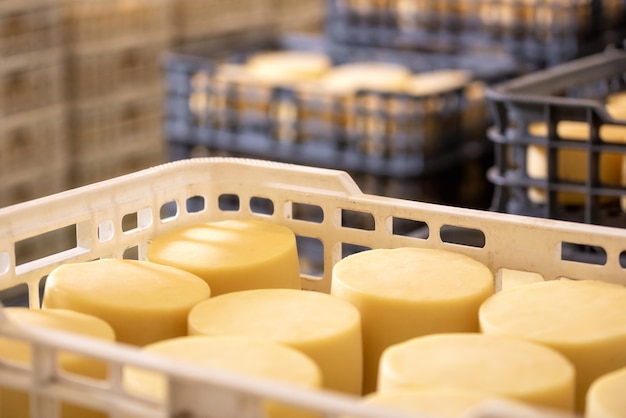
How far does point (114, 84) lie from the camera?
11.6 feet

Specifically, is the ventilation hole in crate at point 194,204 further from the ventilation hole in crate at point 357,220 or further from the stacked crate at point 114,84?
the stacked crate at point 114,84

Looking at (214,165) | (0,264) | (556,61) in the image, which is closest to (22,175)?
(556,61)

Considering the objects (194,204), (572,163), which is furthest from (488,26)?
(572,163)

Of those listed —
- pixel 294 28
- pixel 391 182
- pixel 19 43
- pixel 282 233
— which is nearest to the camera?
pixel 282 233

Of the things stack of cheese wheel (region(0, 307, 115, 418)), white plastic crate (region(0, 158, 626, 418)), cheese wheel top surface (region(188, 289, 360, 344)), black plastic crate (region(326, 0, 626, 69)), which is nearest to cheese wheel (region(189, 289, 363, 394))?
cheese wheel top surface (region(188, 289, 360, 344))

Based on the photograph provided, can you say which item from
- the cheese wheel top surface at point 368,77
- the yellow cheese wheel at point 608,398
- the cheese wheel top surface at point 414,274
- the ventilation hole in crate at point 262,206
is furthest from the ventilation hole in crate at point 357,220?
the yellow cheese wheel at point 608,398

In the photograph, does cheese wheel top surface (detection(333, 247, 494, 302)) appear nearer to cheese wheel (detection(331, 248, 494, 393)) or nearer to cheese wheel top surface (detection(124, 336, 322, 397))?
cheese wheel (detection(331, 248, 494, 393))

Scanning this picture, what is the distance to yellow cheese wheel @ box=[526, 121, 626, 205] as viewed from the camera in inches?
71.6

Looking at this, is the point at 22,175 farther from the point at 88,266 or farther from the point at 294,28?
the point at 88,266

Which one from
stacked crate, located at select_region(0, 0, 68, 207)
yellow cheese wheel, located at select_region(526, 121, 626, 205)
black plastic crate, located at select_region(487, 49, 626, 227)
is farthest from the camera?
stacked crate, located at select_region(0, 0, 68, 207)

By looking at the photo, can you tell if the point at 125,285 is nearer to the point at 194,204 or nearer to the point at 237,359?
the point at 237,359

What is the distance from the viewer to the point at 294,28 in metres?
4.27

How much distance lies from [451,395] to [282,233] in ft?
1.71

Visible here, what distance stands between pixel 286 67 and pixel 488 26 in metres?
0.52
